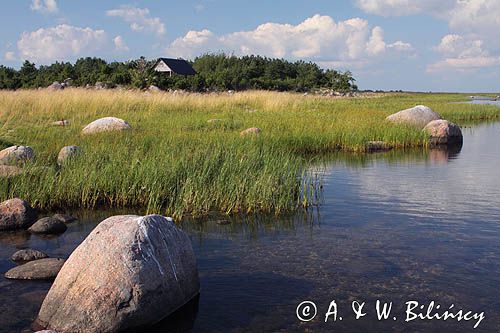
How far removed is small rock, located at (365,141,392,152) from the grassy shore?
26 cm

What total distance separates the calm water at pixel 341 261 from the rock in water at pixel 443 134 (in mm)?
10499

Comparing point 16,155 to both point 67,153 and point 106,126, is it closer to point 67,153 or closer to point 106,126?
point 67,153

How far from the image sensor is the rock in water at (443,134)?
23797 millimetres

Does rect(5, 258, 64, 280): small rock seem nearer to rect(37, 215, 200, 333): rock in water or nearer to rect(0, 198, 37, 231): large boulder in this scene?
rect(37, 215, 200, 333): rock in water

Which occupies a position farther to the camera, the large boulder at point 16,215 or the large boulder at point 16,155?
the large boulder at point 16,155

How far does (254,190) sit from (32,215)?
4268 mm

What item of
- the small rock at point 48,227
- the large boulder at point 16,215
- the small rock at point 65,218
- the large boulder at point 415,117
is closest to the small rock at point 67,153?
the small rock at point 65,218

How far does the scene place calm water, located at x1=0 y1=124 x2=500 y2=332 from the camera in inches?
254

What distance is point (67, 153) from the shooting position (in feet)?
44.3

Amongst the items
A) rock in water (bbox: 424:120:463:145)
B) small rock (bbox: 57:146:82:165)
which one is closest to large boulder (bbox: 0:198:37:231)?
small rock (bbox: 57:146:82:165)

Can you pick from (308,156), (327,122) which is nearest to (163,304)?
(308,156)

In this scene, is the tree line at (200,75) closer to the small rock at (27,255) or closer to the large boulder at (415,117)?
the large boulder at (415,117)

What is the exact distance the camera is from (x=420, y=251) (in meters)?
8.77

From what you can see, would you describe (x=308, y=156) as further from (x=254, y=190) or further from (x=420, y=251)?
(x=420, y=251)
